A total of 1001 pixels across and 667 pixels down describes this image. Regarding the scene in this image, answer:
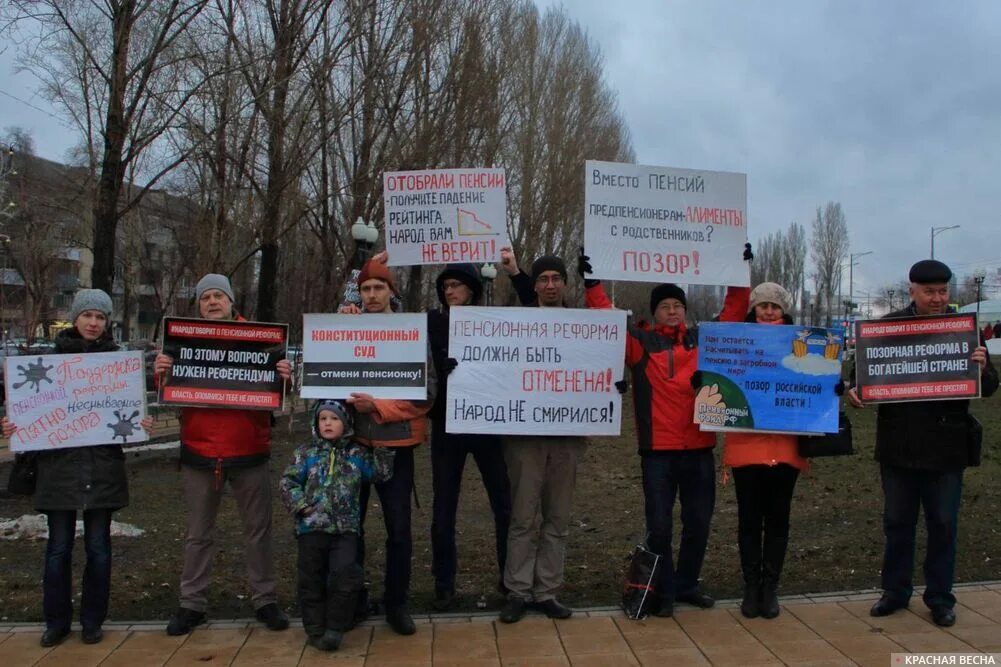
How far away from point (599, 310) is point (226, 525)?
15.6 ft

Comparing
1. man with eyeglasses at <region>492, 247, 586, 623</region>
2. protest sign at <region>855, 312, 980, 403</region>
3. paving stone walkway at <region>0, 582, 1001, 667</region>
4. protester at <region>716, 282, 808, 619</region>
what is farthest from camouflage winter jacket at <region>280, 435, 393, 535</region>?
protest sign at <region>855, 312, 980, 403</region>

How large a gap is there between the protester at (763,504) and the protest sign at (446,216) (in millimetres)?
1779

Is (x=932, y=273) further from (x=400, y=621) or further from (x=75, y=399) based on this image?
(x=75, y=399)

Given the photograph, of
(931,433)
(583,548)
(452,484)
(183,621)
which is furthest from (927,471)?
(183,621)

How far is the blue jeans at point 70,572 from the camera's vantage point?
4.71 m

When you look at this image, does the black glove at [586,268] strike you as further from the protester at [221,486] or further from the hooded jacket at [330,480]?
the protester at [221,486]

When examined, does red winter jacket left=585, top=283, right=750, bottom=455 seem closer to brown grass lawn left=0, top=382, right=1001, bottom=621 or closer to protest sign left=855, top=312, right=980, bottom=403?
protest sign left=855, top=312, right=980, bottom=403

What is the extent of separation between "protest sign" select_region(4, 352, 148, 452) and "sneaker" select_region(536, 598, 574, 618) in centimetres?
261

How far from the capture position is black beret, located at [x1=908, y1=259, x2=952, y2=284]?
505 centimetres

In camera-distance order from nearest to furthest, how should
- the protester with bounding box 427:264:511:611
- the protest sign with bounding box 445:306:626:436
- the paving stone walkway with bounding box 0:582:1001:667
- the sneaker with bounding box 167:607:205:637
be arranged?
the paving stone walkway with bounding box 0:582:1001:667, the sneaker with bounding box 167:607:205:637, the protest sign with bounding box 445:306:626:436, the protester with bounding box 427:264:511:611

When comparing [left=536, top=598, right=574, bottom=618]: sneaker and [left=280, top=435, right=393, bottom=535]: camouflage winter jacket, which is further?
[left=536, top=598, right=574, bottom=618]: sneaker

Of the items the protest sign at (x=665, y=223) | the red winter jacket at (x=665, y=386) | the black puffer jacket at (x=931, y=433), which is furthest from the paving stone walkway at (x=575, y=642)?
the protest sign at (x=665, y=223)

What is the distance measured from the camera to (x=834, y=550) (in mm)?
6746

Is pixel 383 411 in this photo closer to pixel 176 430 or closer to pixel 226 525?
pixel 226 525
